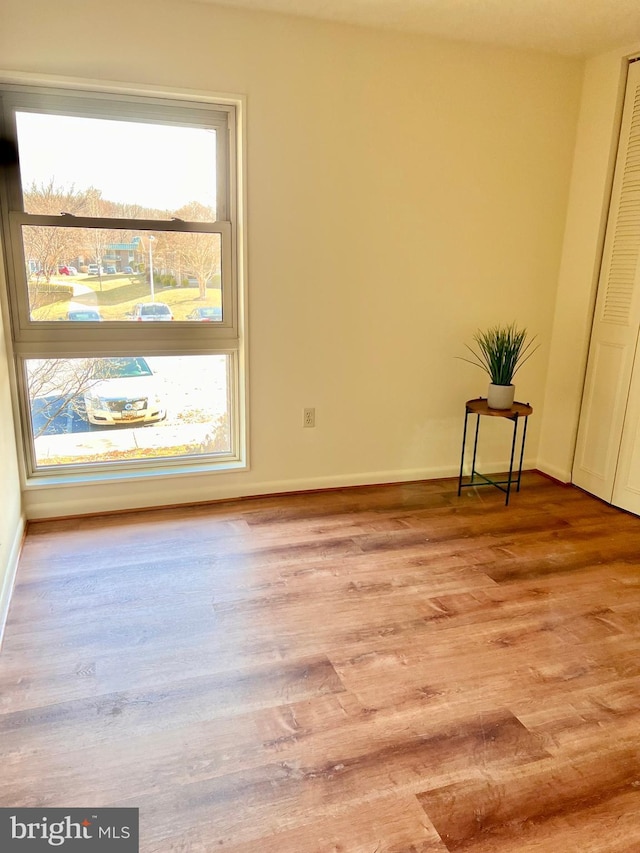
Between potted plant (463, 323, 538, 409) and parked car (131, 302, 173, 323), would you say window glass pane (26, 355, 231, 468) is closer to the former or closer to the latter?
parked car (131, 302, 173, 323)

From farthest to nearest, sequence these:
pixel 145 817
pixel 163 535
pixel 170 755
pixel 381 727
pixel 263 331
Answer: pixel 263 331
pixel 163 535
pixel 381 727
pixel 170 755
pixel 145 817

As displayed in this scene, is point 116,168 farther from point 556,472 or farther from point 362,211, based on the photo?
point 556,472

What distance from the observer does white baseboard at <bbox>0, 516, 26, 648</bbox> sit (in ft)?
7.05

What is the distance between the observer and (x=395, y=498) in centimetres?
340

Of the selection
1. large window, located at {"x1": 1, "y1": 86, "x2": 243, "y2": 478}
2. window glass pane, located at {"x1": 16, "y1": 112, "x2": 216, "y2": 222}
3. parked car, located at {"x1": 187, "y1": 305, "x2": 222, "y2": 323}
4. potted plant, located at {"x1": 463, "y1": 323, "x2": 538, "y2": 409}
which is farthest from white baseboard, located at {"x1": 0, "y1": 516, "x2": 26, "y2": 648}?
potted plant, located at {"x1": 463, "y1": 323, "x2": 538, "y2": 409}

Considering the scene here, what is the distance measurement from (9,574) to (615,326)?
324cm

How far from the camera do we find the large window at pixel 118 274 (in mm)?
2695

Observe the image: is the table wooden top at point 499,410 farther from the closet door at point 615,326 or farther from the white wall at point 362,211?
the closet door at point 615,326

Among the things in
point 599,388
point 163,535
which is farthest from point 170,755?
point 599,388

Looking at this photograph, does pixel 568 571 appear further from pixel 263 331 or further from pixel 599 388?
pixel 263 331

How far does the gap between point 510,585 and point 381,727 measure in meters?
1.03

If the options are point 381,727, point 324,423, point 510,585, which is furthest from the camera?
point 324,423

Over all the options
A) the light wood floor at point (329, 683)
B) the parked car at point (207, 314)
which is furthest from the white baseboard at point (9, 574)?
the parked car at point (207, 314)

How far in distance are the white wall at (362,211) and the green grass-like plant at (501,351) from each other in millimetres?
70
